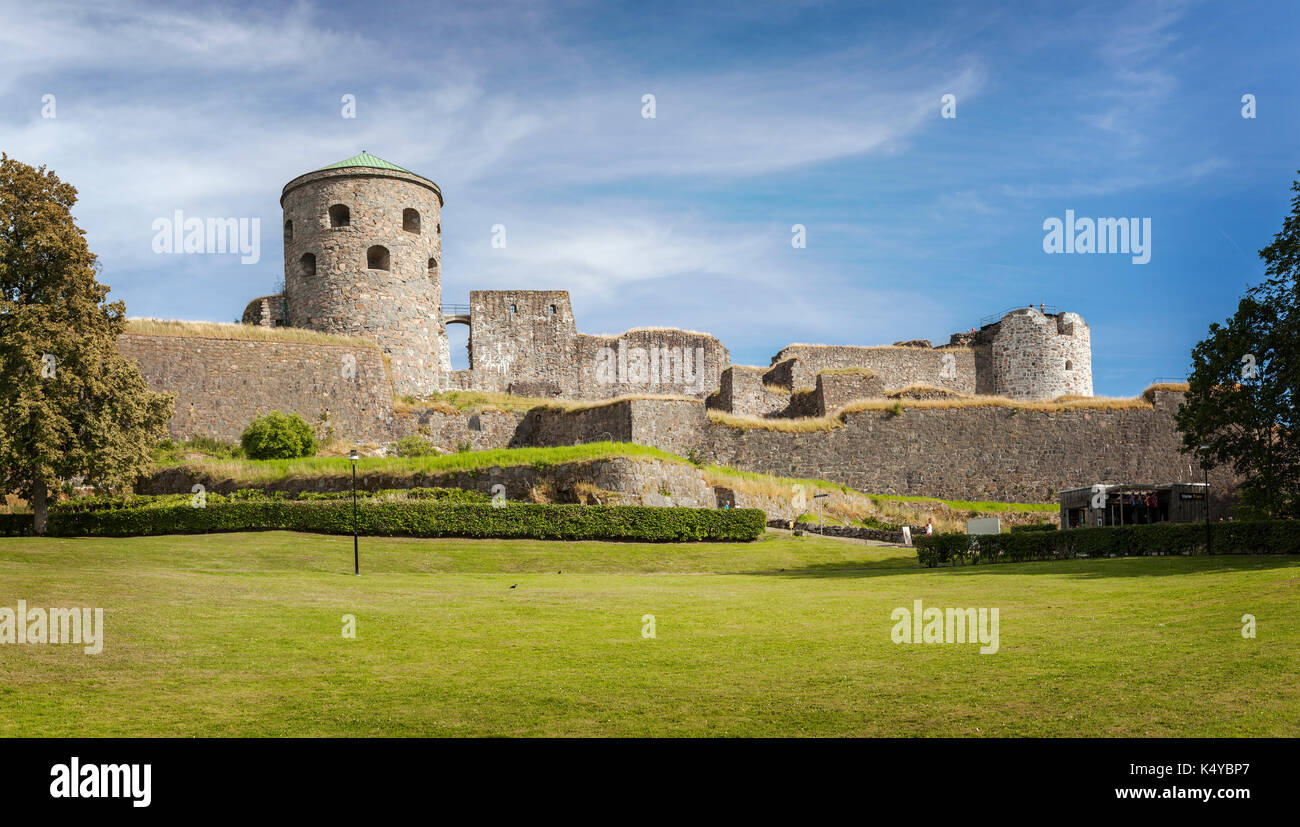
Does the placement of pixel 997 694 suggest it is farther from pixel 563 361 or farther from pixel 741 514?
pixel 563 361

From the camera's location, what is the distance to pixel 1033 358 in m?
59.0

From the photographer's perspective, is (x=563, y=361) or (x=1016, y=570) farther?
(x=563, y=361)

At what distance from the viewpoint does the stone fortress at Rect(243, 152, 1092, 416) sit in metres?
45.1

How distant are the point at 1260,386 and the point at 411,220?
3474cm

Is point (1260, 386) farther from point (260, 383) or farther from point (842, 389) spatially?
point (260, 383)

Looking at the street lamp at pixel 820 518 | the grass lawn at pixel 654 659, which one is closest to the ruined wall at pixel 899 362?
the street lamp at pixel 820 518

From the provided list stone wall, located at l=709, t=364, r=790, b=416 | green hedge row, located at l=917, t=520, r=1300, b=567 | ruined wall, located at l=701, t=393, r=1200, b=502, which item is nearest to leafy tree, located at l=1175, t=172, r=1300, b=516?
green hedge row, located at l=917, t=520, r=1300, b=567

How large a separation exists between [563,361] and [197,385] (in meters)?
18.3

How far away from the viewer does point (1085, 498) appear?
32.5 meters

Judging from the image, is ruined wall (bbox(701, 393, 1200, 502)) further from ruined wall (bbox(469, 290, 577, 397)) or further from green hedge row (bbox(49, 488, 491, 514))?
ruined wall (bbox(469, 290, 577, 397))

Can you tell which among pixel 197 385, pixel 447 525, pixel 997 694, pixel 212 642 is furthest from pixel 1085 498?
pixel 197 385

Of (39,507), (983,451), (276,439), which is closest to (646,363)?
(983,451)

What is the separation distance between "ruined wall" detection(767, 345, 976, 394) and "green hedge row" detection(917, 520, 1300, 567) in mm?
26251

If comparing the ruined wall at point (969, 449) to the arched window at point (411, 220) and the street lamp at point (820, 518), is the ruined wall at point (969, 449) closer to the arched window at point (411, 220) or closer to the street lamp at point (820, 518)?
the street lamp at point (820, 518)
